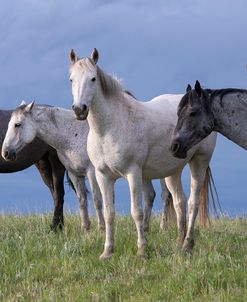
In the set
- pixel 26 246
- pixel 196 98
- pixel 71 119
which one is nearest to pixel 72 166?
pixel 71 119

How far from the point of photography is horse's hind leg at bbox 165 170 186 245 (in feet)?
35.5

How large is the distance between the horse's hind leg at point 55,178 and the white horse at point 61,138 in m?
0.69

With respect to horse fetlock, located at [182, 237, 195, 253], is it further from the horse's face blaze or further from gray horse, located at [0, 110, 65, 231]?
gray horse, located at [0, 110, 65, 231]

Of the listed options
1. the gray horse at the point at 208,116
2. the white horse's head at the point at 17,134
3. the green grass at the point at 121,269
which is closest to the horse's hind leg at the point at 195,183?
the green grass at the point at 121,269

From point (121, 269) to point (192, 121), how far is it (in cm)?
201

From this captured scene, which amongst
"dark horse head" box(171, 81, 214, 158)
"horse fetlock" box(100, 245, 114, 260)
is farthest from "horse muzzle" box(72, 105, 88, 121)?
"horse fetlock" box(100, 245, 114, 260)

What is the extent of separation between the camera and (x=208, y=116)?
8.84 m

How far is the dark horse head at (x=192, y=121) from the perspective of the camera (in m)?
8.68

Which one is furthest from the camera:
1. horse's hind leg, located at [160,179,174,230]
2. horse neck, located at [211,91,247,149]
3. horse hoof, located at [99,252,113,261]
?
horse's hind leg, located at [160,179,174,230]

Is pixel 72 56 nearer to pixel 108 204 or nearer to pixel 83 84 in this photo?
pixel 83 84

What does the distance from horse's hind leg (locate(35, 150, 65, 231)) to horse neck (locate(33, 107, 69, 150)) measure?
1.36m

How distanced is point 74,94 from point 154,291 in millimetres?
2742

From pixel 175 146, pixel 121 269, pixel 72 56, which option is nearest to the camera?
pixel 175 146

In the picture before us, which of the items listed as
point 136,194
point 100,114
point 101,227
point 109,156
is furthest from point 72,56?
point 101,227
